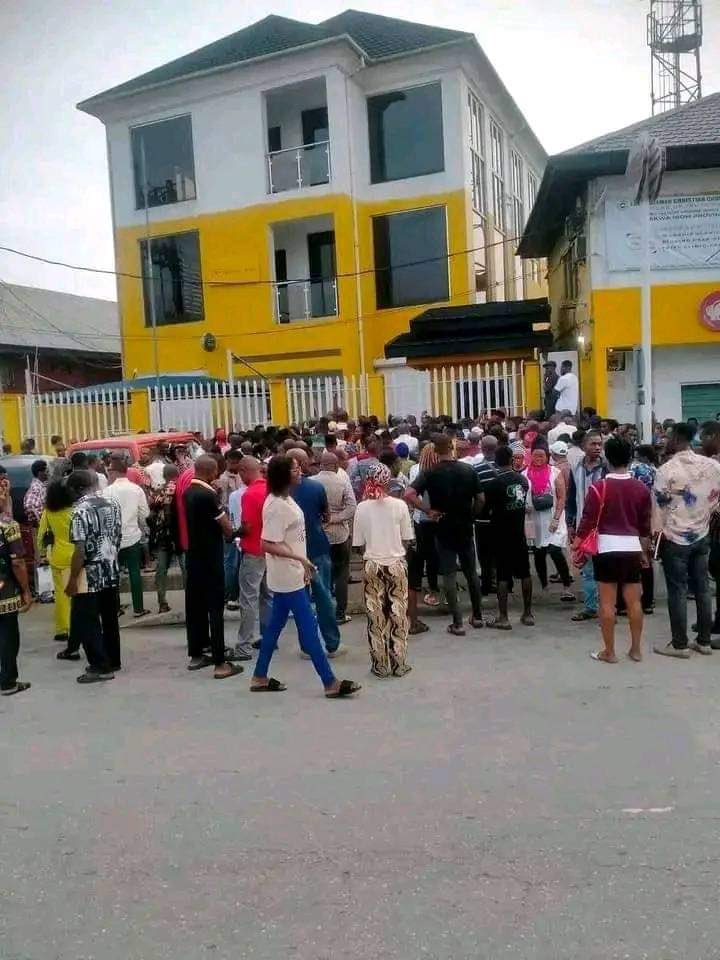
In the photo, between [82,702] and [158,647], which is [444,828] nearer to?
[82,702]

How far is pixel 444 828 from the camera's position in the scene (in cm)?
422

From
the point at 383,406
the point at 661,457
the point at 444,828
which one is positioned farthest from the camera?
the point at 383,406

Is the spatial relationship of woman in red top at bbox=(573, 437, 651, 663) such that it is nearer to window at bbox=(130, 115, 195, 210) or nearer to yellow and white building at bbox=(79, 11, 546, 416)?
yellow and white building at bbox=(79, 11, 546, 416)

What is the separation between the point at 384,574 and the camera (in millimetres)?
6953

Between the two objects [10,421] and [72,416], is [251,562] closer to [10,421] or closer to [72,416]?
[72,416]

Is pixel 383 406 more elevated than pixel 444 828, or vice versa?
pixel 383 406

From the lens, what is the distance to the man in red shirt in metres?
7.29

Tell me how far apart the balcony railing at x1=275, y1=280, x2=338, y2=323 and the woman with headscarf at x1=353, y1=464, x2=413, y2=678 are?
17.7m

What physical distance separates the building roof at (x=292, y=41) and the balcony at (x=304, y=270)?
4387mm

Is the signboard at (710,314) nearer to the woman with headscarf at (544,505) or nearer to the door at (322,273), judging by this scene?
the woman with headscarf at (544,505)

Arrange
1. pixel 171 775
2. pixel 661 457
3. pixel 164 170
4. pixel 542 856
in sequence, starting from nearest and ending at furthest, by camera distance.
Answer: pixel 542 856 → pixel 171 775 → pixel 661 457 → pixel 164 170

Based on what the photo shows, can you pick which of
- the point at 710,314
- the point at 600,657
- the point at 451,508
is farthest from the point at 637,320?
the point at 600,657

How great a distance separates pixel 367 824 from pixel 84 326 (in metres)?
35.9

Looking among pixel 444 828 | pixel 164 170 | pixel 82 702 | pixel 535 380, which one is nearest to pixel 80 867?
pixel 444 828
